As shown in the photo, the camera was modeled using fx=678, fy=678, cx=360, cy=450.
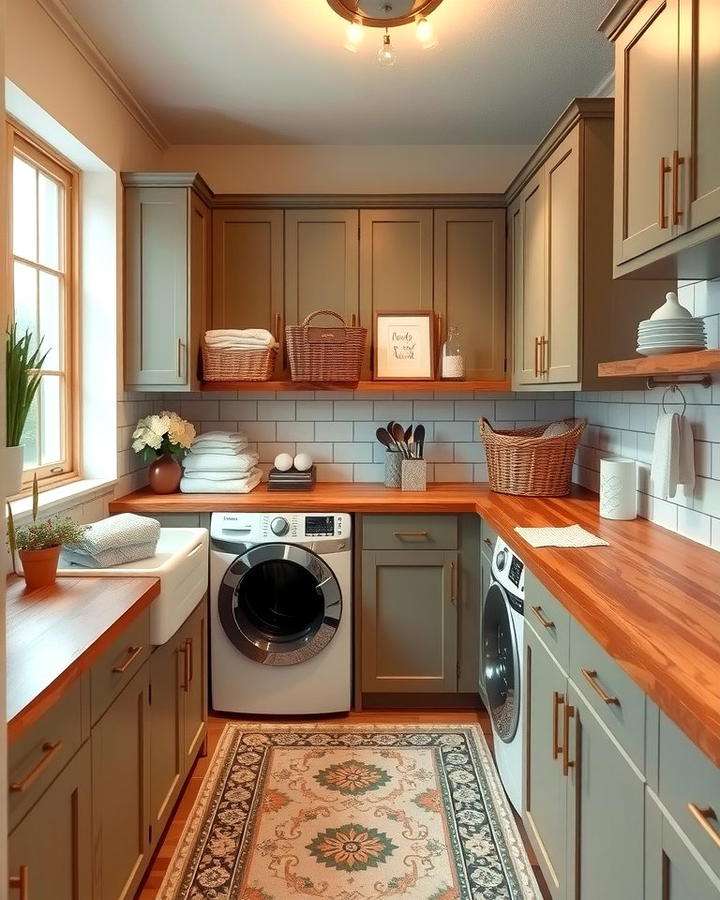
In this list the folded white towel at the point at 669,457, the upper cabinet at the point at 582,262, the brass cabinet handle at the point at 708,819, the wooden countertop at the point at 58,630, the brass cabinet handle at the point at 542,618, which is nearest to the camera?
the brass cabinet handle at the point at 708,819

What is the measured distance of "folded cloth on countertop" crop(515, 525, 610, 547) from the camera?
2025 mm

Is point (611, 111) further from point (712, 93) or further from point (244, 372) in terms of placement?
point (244, 372)

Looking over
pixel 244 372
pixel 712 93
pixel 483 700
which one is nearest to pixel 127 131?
pixel 244 372

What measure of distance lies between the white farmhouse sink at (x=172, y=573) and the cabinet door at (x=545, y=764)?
1070 millimetres

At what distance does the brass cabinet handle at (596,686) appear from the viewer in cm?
133

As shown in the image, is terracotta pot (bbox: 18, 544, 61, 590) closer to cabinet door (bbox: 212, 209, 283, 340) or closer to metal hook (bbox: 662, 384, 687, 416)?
cabinet door (bbox: 212, 209, 283, 340)

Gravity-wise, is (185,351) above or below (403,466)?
above

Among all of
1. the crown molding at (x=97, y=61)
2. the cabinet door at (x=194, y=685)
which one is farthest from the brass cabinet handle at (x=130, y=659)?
the crown molding at (x=97, y=61)

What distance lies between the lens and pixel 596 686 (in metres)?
1.42

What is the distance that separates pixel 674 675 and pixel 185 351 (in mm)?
2443

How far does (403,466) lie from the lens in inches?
127

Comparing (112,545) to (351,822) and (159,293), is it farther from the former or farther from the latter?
(159,293)

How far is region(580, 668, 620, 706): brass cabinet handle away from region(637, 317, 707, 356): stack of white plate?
850 millimetres

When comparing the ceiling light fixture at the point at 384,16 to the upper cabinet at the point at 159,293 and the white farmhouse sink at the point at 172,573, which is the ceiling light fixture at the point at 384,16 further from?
the white farmhouse sink at the point at 172,573
